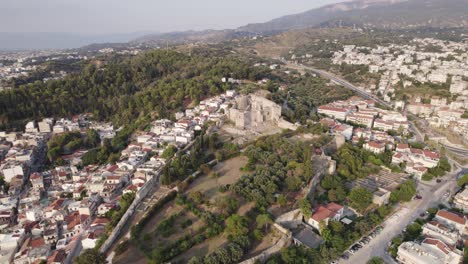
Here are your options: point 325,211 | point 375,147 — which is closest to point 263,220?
point 325,211

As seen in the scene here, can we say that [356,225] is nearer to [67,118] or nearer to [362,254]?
[362,254]

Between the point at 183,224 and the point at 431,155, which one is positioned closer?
the point at 183,224

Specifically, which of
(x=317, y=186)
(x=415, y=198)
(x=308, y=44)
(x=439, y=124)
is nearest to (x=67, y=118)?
(x=317, y=186)

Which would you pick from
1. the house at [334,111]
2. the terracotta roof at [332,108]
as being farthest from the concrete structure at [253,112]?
the terracotta roof at [332,108]

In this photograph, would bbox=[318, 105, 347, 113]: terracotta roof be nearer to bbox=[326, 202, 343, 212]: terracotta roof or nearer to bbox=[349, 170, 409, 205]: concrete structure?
bbox=[349, 170, 409, 205]: concrete structure

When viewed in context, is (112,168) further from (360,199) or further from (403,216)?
(403,216)

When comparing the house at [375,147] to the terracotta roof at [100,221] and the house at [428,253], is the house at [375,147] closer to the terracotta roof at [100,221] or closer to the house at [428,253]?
the house at [428,253]

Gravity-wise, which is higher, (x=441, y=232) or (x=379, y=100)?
(x=379, y=100)

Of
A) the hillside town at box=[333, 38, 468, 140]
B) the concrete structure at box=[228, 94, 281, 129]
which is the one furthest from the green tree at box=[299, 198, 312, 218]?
the hillside town at box=[333, 38, 468, 140]
